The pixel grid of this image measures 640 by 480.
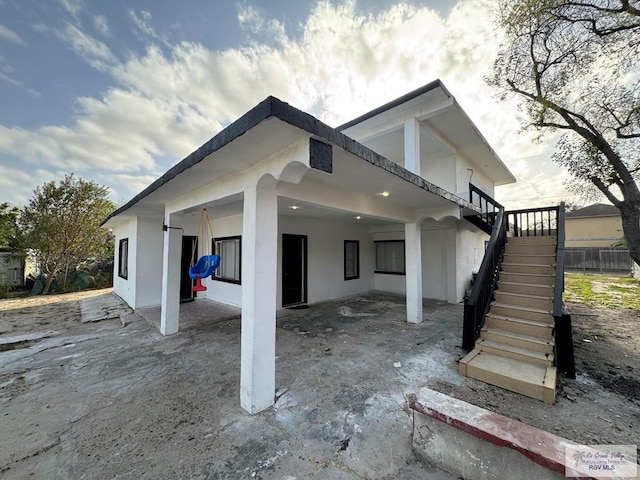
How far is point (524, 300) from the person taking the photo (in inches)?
165

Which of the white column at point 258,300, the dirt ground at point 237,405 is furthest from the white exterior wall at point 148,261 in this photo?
the white column at point 258,300

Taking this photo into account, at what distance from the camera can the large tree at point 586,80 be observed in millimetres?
6059

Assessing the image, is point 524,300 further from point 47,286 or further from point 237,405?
point 47,286

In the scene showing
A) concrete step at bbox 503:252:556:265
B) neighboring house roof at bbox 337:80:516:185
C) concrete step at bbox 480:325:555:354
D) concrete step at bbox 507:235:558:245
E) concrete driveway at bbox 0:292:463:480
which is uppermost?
neighboring house roof at bbox 337:80:516:185

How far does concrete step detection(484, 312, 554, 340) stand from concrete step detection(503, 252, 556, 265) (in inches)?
63.9

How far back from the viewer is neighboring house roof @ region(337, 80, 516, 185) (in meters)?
5.28

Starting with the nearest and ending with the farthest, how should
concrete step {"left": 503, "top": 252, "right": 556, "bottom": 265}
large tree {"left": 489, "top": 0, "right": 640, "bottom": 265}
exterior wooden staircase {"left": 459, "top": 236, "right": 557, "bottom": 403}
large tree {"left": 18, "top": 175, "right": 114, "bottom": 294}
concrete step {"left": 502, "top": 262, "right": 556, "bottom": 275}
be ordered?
exterior wooden staircase {"left": 459, "top": 236, "right": 557, "bottom": 403} < concrete step {"left": 502, "top": 262, "right": 556, "bottom": 275} < concrete step {"left": 503, "top": 252, "right": 556, "bottom": 265} < large tree {"left": 489, "top": 0, "right": 640, "bottom": 265} < large tree {"left": 18, "top": 175, "right": 114, "bottom": 294}

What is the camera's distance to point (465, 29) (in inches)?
229

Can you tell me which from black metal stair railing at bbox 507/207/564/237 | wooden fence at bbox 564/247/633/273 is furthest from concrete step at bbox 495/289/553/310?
wooden fence at bbox 564/247/633/273

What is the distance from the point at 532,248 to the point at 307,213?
16.1 feet

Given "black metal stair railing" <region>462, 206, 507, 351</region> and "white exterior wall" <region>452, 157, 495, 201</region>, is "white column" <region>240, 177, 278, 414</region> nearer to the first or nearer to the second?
"black metal stair railing" <region>462, 206, 507, 351</region>

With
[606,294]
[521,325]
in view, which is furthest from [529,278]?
[606,294]

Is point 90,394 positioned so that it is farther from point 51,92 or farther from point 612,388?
point 51,92

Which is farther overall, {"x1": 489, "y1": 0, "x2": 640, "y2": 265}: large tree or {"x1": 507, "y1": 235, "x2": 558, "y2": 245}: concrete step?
{"x1": 489, "y1": 0, "x2": 640, "y2": 265}: large tree
